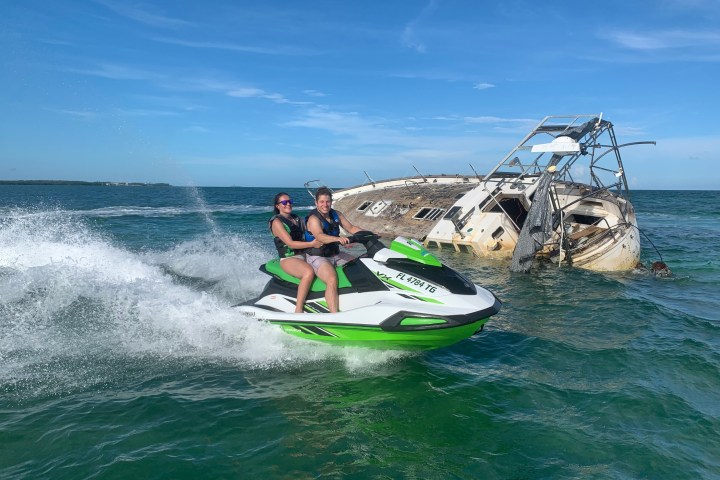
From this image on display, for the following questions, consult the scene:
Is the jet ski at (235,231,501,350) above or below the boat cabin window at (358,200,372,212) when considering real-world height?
below

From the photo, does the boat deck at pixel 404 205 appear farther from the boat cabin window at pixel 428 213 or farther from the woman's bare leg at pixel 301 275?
the woman's bare leg at pixel 301 275

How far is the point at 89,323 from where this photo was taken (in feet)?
28.4

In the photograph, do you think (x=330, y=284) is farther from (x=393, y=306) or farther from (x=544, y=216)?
(x=544, y=216)

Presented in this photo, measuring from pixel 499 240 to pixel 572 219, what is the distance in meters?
3.75

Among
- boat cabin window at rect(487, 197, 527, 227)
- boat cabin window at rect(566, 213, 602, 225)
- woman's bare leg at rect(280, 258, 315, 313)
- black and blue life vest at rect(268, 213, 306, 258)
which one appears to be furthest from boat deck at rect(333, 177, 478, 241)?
woman's bare leg at rect(280, 258, 315, 313)

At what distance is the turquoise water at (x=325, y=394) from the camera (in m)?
5.08

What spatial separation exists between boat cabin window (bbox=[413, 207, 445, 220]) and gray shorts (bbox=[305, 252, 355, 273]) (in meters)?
16.7

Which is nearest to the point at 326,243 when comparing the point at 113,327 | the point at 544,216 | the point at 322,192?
the point at 322,192

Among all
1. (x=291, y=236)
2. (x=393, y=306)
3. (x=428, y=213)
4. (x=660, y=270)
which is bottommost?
(x=660, y=270)

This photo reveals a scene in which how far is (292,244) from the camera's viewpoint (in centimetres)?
727

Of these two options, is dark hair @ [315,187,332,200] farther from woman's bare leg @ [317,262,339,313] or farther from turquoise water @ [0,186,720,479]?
turquoise water @ [0,186,720,479]

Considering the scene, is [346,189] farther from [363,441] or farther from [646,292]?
[363,441]

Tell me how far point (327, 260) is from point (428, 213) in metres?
17.8

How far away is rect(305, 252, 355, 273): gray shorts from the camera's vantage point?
23.5ft
